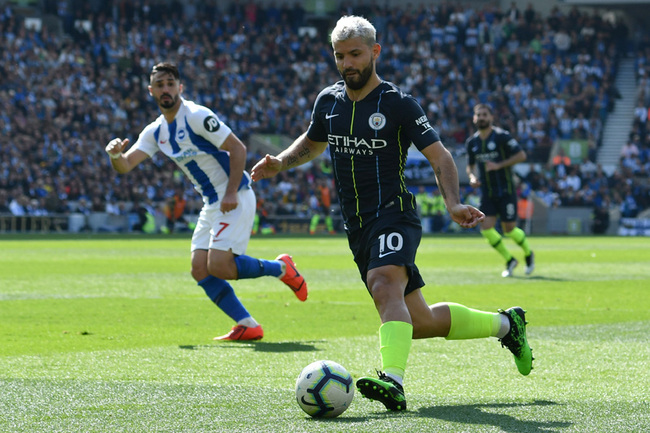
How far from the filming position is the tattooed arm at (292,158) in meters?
5.81

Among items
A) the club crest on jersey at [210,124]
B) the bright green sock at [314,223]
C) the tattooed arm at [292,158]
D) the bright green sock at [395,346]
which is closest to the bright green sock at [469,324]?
the bright green sock at [395,346]

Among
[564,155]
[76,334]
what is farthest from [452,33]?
[76,334]

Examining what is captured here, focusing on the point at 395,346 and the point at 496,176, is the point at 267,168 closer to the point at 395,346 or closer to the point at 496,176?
the point at 395,346

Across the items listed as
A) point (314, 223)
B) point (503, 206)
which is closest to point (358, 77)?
point (503, 206)

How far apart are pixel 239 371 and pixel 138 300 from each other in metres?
5.44

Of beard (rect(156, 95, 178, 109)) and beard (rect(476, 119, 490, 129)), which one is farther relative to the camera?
beard (rect(476, 119, 490, 129))

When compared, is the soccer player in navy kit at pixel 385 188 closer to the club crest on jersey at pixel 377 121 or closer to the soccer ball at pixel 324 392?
the club crest on jersey at pixel 377 121

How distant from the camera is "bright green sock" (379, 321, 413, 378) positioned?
193 inches

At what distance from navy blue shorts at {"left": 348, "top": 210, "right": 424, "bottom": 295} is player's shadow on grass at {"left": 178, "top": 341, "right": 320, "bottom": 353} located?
6.68ft

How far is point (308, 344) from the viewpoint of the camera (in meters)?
7.70

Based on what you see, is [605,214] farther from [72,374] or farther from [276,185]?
[72,374]

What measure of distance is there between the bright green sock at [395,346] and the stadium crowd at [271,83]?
3007cm

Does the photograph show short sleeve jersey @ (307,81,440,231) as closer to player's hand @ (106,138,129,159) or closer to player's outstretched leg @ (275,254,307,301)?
player's hand @ (106,138,129,159)

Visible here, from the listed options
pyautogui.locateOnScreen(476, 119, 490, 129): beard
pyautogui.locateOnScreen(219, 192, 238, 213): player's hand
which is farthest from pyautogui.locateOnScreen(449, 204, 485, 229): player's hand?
pyautogui.locateOnScreen(476, 119, 490, 129): beard
